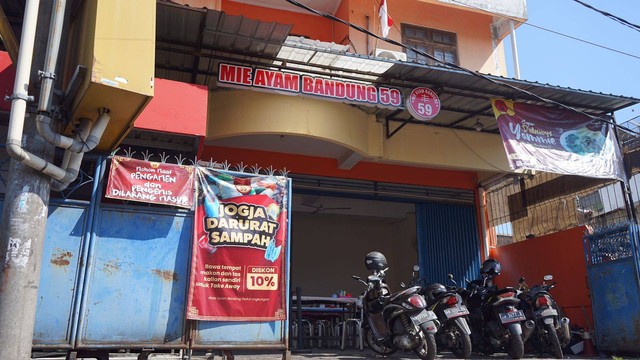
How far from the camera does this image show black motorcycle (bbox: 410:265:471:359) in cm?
792

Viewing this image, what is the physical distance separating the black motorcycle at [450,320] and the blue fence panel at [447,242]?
3.97 m

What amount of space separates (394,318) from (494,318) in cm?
184

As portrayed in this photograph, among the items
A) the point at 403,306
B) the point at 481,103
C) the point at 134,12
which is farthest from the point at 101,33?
the point at 481,103

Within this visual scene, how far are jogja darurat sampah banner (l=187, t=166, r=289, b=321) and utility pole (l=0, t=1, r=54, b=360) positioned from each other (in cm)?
184

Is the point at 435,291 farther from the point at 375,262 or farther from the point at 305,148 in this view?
the point at 305,148

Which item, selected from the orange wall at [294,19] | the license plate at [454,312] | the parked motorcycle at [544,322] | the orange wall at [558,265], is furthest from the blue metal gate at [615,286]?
the orange wall at [294,19]

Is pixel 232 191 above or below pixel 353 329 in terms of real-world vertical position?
above

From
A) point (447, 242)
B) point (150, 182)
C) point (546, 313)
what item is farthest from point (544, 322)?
point (150, 182)

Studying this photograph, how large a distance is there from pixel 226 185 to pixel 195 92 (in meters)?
1.77

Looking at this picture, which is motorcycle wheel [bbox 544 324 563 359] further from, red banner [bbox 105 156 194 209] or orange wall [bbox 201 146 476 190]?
red banner [bbox 105 156 194 209]

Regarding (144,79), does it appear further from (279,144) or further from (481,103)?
(481,103)

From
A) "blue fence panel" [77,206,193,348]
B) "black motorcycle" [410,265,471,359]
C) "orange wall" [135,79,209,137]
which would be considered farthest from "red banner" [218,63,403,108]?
"black motorcycle" [410,265,471,359]

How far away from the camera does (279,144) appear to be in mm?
11133

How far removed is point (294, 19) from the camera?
41.2 ft
